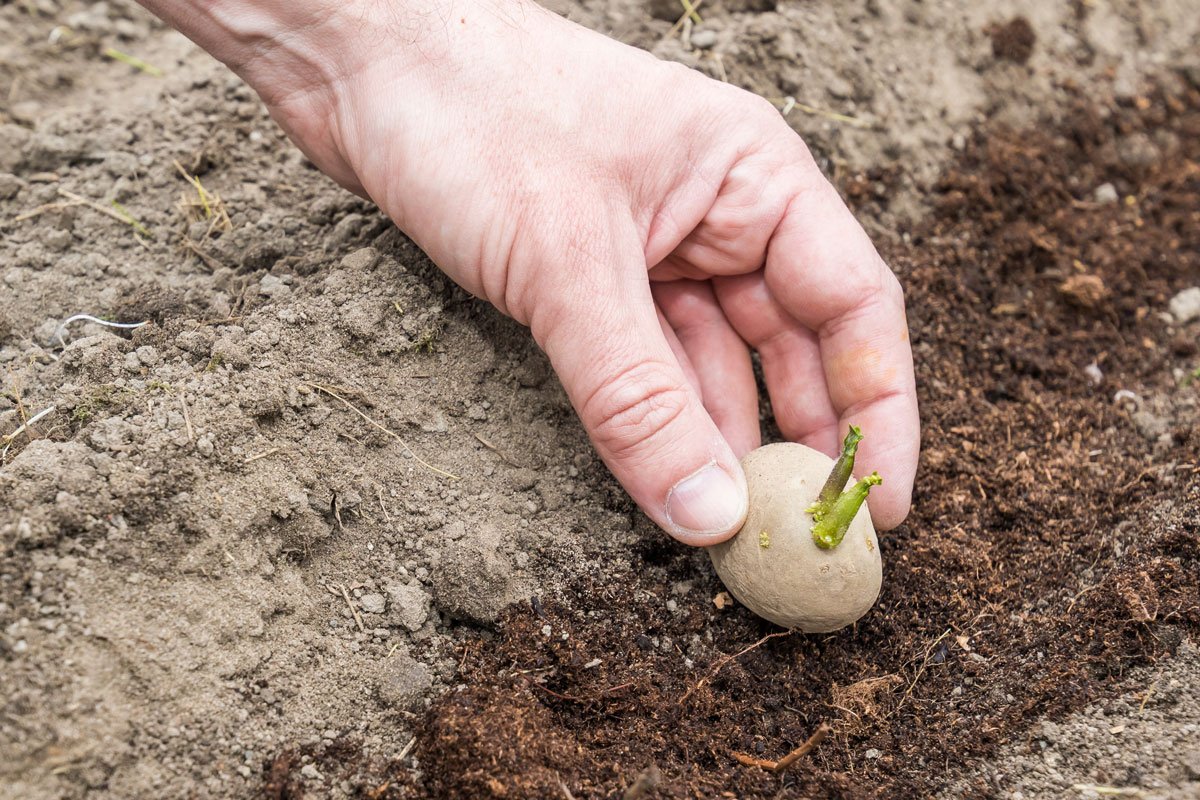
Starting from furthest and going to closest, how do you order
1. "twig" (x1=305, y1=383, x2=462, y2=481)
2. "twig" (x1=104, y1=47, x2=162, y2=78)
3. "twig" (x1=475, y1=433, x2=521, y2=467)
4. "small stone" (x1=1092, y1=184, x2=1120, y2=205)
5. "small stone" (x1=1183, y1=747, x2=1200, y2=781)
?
"small stone" (x1=1092, y1=184, x2=1120, y2=205), "twig" (x1=104, y1=47, x2=162, y2=78), "twig" (x1=475, y1=433, x2=521, y2=467), "twig" (x1=305, y1=383, x2=462, y2=481), "small stone" (x1=1183, y1=747, x2=1200, y2=781)

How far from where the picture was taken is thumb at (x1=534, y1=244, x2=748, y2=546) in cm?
216

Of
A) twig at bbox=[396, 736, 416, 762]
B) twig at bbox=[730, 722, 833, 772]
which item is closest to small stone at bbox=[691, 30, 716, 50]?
twig at bbox=[730, 722, 833, 772]

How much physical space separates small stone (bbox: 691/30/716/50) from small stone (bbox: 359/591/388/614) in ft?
6.67

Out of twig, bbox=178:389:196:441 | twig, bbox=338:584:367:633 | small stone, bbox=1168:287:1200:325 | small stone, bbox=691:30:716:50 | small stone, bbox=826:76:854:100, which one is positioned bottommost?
twig, bbox=338:584:367:633

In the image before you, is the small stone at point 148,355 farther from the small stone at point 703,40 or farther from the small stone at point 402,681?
the small stone at point 703,40

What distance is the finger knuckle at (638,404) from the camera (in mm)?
2148

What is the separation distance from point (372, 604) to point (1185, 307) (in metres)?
2.83

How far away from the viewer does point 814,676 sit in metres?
2.37

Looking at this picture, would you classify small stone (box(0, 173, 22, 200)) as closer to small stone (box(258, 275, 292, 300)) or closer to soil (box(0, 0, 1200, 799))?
soil (box(0, 0, 1200, 799))

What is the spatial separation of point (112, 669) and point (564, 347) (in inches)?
44.9

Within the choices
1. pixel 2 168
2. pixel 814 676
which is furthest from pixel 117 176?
pixel 814 676

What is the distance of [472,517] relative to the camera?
239 centimetres

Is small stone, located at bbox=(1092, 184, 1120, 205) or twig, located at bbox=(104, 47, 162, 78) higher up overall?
small stone, located at bbox=(1092, 184, 1120, 205)

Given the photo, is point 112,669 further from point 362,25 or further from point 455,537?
point 362,25
